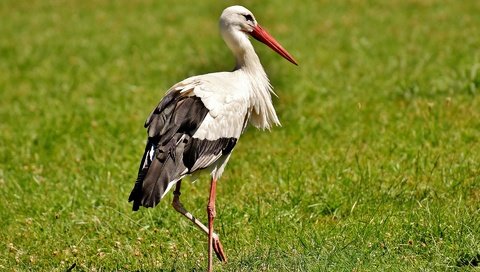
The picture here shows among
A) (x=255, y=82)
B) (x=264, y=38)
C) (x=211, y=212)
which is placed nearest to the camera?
(x=211, y=212)

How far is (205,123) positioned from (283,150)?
2.39 metres

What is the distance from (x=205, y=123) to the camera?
555cm

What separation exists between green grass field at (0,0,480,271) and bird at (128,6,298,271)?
514mm

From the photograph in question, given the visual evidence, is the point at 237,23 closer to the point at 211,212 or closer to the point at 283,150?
the point at 211,212

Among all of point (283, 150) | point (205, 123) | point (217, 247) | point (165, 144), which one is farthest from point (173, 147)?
point (283, 150)

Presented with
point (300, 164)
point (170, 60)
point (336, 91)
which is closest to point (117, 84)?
point (170, 60)

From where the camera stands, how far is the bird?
528 cm

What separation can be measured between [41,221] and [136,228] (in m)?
0.78

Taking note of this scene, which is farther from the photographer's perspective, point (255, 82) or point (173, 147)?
point (255, 82)

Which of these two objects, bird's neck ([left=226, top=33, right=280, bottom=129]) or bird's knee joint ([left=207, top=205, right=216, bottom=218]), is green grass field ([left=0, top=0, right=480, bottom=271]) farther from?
bird's neck ([left=226, top=33, right=280, bottom=129])

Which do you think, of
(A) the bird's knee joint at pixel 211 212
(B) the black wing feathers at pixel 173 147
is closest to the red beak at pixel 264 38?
(B) the black wing feathers at pixel 173 147

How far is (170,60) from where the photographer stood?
470 inches

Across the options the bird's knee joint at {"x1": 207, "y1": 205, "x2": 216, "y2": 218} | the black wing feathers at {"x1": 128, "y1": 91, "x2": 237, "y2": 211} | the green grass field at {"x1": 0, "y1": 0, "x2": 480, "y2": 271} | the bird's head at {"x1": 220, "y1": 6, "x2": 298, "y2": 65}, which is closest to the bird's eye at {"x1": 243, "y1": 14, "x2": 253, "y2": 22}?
the bird's head at {"x1": 220, "y1": 6, "x2": 298, "y2": 65}

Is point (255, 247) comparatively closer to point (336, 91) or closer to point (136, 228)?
point (136, 228)
